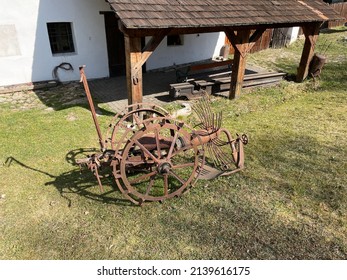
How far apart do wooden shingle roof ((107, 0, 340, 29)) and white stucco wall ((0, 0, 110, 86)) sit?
455cm

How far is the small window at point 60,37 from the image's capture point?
10.7 m

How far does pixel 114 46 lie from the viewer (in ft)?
39.6

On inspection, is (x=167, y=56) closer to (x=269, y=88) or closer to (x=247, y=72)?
(x=247, y=72)

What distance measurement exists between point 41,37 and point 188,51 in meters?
6.97

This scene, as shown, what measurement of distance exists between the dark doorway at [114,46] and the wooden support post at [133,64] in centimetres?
516

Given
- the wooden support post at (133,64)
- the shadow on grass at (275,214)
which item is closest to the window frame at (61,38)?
the wooden support post at (133,64)

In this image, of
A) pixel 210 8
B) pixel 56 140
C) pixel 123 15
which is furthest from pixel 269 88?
pixel 56 140

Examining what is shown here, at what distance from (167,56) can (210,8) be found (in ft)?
18.4

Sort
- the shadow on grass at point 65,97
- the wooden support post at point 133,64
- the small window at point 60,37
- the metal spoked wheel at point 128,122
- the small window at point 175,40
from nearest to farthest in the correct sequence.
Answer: the metal spoked wheel at point 128,122
the wooden support post at point 133,64
the shadow on grass at point 65,97
the small window at point 60,37
the small window at point 175,40

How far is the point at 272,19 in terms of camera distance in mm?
9109

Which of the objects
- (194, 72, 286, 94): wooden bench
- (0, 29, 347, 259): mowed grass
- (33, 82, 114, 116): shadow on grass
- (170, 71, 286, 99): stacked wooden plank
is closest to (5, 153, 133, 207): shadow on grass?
(0, 29, 347, 259): mowed grass

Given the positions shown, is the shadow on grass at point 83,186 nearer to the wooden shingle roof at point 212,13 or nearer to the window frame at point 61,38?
the wooden shingle roof at point 212,13

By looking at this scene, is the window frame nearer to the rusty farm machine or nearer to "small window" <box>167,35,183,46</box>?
"small window" <box>167,35,183,46</box>
